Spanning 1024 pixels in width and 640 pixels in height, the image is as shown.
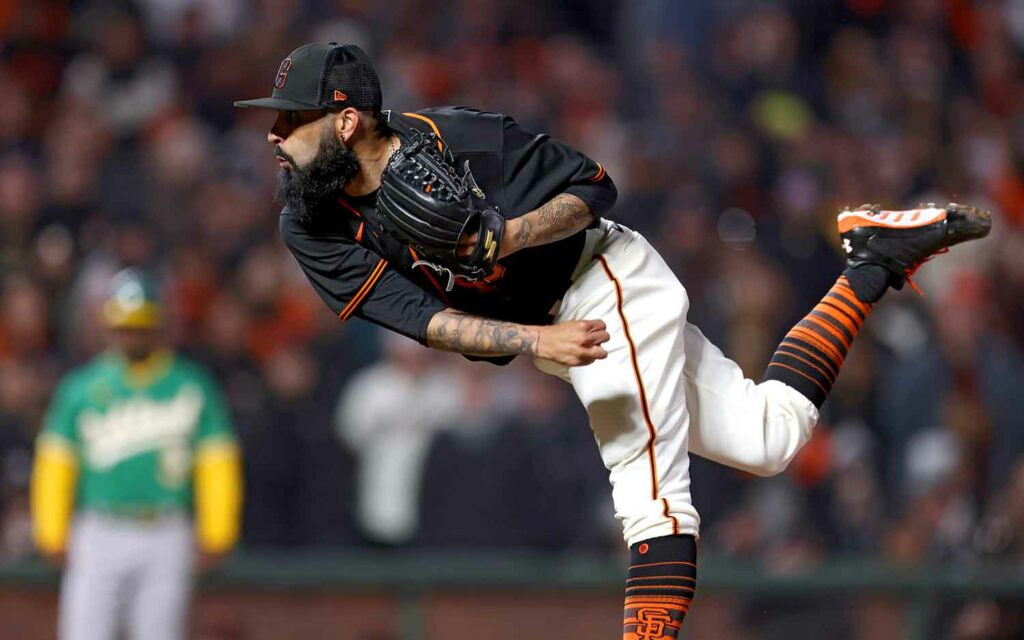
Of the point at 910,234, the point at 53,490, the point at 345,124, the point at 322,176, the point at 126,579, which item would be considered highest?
the point at 345,124

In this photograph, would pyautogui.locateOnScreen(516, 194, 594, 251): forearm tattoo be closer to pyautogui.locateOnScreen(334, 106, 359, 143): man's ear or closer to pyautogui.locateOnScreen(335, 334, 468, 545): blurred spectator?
pyautogui.locateOnScreen(334, 106, 359, 143): man's ear

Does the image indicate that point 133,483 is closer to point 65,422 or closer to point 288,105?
point 65,422

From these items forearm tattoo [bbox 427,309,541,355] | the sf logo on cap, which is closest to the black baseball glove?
forearm tattoo [bbox 427,309,541,355]

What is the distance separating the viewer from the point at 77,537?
698 cm

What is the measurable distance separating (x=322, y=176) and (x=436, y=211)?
0.42m

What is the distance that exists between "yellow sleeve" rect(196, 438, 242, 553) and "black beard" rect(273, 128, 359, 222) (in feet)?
10.2

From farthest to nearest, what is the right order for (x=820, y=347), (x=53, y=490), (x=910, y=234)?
(x=53, y=490) < (x=910, y=234) < (x=820, y=347)

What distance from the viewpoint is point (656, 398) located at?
163 inches

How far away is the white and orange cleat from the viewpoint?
182 inches

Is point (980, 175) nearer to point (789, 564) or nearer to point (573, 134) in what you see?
point (573, 134)

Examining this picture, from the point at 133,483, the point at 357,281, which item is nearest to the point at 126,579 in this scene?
the point at 133,483

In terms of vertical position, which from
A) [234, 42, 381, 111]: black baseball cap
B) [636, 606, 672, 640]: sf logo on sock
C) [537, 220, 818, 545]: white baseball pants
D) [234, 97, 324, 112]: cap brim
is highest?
[234, 42, 381, 111]: black baseball cap

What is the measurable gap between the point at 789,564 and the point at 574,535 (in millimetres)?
1016

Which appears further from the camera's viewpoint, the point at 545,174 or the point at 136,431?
the point at 136,431
